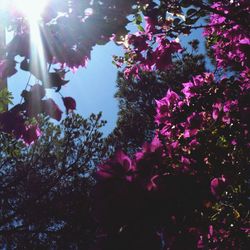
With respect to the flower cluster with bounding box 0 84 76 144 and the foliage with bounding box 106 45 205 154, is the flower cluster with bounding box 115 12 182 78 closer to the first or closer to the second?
the flower cluster with bounding box 0 84 76 144

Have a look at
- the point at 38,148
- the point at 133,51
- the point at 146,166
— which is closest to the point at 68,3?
the point at 146,166

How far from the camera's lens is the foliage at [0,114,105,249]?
447 inches

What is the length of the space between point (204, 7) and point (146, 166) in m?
1.85

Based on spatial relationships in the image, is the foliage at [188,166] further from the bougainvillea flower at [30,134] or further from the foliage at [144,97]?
the foliage at [144,97]

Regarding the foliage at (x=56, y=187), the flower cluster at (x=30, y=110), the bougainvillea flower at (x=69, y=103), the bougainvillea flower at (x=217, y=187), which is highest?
the foliage at (x=56, y=187)

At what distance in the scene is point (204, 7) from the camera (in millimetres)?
3068

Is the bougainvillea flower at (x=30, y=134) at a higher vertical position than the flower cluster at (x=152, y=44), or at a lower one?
lower

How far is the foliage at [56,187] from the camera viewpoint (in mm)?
11352

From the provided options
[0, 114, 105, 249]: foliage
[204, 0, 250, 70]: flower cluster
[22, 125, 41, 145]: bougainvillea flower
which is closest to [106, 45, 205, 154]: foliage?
[0, 114, 105, 249]: foliage

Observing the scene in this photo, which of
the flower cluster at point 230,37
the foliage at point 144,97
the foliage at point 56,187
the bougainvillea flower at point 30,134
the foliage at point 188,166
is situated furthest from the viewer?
the foliage at point 144,97

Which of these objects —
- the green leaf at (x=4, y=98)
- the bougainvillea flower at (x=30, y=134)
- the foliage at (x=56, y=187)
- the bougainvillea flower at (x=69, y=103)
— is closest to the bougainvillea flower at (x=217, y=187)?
the bougainvillea flower at (x=69, y=103)

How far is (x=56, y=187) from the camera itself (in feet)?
40.6

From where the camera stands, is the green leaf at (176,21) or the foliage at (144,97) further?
the foliage at (144,97)

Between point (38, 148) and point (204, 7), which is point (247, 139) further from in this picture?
point (38, 148)
